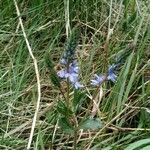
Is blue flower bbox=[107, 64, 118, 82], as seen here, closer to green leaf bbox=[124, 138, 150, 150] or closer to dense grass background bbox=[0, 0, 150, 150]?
dense grass background bbox=[0, 0, 150, 150]

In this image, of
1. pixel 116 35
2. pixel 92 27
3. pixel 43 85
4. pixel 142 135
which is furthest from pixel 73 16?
pixel 142 135

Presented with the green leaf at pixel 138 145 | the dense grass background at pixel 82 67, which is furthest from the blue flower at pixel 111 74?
the green leaf at pixel 138 145

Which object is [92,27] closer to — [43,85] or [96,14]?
[96,14]

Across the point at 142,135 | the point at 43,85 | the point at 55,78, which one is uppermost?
the point at 55,78

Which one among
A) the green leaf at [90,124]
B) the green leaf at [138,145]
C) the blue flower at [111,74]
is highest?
the blue flower at [111,74]

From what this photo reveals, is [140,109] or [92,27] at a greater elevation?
[92,27]

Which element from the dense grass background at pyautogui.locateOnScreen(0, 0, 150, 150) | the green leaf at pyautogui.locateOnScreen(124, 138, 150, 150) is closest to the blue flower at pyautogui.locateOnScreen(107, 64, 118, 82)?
the dense grass background at pyautogui.locateOnScreen(0, 0, 150, 150)

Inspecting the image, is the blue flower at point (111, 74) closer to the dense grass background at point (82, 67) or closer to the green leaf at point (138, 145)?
the dense grass background at point (82, 67)

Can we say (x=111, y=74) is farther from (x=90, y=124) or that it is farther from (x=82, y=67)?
(x=82, y=67)

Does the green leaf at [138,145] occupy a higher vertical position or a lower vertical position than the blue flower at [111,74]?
lower
